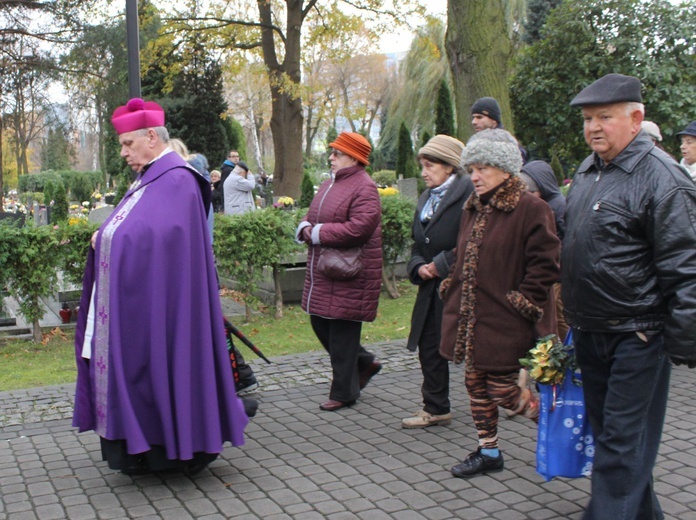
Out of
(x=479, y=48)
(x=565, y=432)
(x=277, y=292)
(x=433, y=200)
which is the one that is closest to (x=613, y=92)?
(x=565, y=432)

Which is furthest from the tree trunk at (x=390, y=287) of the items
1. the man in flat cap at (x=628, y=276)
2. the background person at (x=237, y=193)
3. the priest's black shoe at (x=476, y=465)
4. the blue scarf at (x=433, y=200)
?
the man in flat cap at (x=628, y=276)

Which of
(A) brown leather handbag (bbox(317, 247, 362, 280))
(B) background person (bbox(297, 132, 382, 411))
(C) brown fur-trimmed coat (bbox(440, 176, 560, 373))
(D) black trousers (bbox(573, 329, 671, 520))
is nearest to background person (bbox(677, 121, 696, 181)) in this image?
(B) background person (bbox(297, 132, 382, 411))

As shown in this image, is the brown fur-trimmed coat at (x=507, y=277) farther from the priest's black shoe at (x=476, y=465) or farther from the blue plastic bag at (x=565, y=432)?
the priest's black shoe at (x=476, y=465)

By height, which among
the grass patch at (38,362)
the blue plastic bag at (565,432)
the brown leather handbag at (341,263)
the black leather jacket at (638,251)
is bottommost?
the grass patch at (38,362)

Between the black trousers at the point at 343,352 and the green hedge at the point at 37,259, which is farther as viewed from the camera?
the green hedge at the point at 37,259

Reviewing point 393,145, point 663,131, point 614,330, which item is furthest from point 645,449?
point 393,145

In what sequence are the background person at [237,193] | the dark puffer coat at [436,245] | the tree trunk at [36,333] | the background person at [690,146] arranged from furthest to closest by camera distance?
the background person at [237,193]
the tree trunk at [36,333]
the background person at [690,146]
the dark puffer coat at [436,245]

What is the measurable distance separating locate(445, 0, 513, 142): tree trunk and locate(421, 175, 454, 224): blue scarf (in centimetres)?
402

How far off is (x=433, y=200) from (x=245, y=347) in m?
3.45

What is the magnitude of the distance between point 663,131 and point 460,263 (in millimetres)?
8711

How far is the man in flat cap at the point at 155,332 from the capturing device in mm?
4273

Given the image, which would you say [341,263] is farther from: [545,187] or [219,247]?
[219,247]

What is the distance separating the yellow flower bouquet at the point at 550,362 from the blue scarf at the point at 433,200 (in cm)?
161

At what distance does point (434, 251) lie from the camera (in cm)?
525
